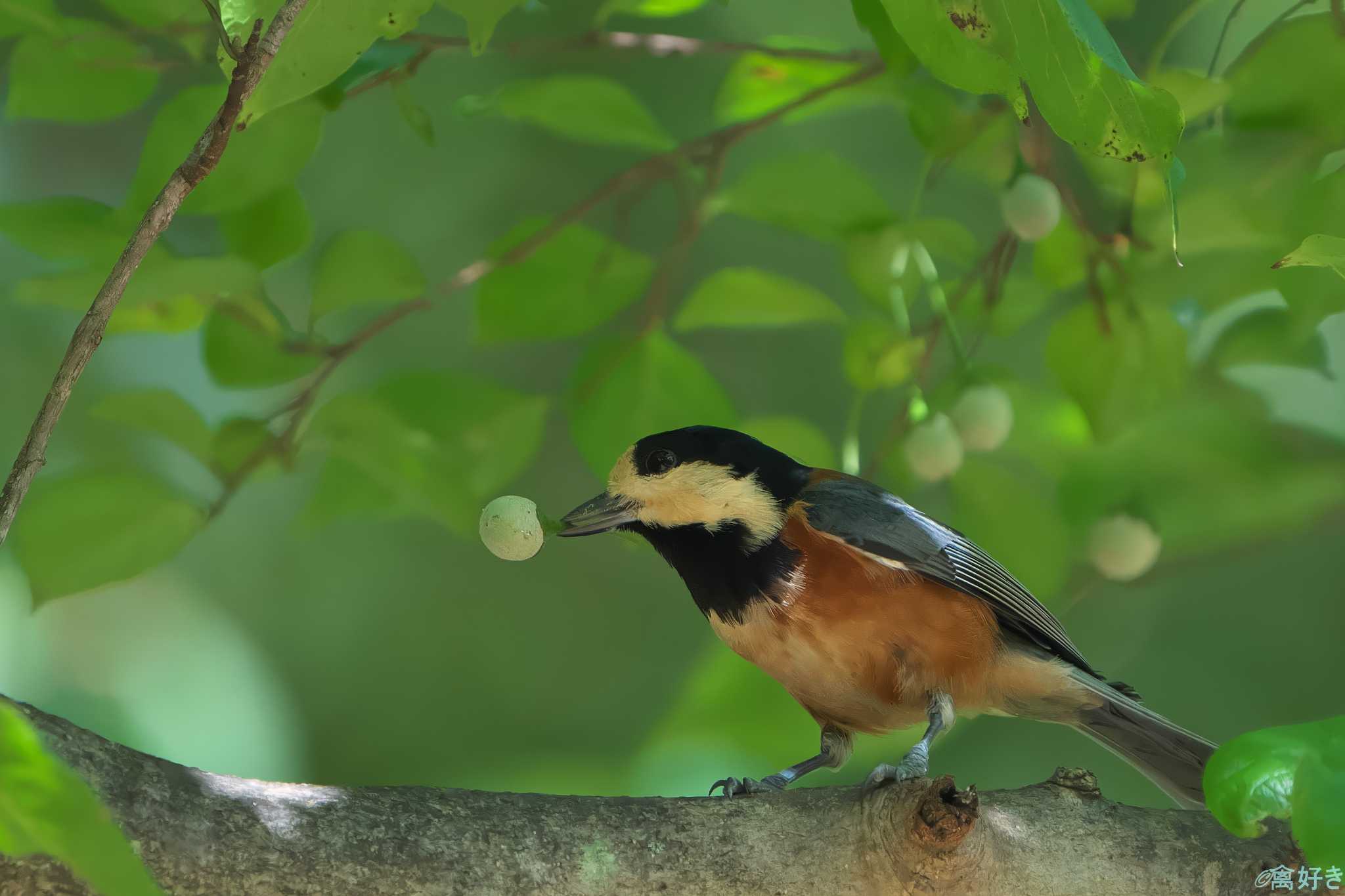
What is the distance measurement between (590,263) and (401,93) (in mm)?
500

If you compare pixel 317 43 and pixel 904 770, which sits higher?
pixel 317 43

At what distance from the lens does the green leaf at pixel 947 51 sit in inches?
51.1

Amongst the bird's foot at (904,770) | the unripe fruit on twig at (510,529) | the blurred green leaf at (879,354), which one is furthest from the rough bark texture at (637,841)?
the blurred green leaf at (879,354)

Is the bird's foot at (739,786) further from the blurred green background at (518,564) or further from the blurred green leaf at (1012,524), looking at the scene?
the blurred green leaf at (1012,524)

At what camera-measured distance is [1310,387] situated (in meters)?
3.05

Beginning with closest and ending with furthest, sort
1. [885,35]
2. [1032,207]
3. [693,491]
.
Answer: [885,35]
[1032,207]
[693,491]

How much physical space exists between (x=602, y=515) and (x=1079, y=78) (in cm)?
126

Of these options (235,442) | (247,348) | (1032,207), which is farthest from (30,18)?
(1032,207)

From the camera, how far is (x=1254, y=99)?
2125mm

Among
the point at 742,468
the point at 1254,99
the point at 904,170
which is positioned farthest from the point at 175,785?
the point at 904,170

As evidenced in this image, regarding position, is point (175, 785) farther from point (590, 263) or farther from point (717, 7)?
point (717, 7)

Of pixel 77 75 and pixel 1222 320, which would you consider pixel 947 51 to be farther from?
pixel 1222 320

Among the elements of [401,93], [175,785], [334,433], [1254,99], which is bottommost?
[175,785]

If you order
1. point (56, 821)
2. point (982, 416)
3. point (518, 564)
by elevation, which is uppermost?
point (518, 564)
